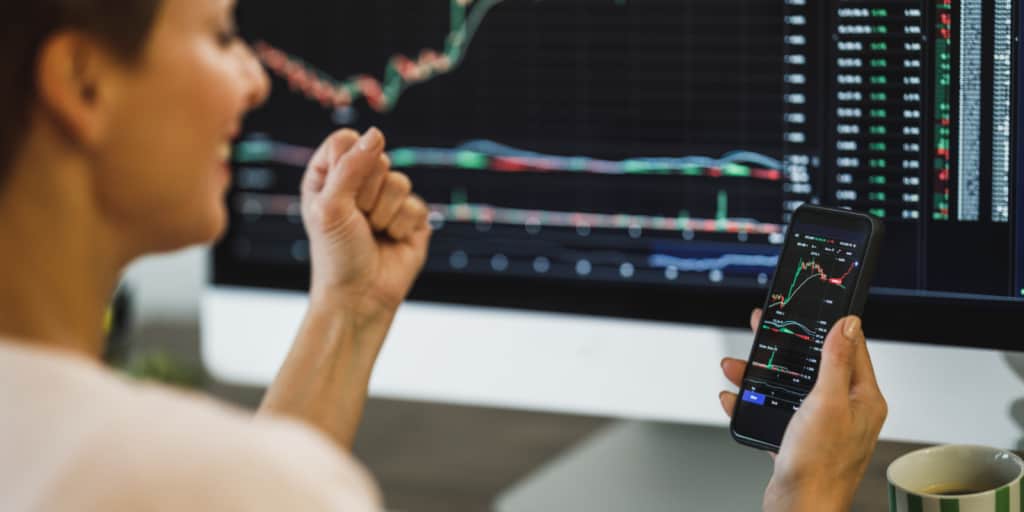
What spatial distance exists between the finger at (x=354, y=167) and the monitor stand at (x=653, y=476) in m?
0.30

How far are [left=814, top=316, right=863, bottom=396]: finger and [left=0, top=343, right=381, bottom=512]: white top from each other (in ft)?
1.05

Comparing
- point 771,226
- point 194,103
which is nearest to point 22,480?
point 194,103

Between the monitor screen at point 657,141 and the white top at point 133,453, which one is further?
the monitor screen at point 657,141

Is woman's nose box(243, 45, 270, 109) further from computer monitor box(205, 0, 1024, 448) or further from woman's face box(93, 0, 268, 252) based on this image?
computer monitor box(205, 0, 1024, 448)

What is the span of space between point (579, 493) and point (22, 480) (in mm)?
601

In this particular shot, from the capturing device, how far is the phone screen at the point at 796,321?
669mm

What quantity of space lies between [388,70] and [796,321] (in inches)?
14.9

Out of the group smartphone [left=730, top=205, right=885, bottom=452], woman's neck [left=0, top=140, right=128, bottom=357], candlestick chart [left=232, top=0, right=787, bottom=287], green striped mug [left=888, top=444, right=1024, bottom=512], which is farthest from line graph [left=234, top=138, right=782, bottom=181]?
woman's neck [left=0, top=140, right=128, bottom=357]

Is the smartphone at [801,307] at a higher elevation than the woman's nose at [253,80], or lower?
lower

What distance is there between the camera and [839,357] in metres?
0.61

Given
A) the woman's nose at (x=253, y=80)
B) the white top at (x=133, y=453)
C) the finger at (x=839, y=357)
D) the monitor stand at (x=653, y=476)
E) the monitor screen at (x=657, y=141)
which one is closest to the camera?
the white top at (x=133, y=453)

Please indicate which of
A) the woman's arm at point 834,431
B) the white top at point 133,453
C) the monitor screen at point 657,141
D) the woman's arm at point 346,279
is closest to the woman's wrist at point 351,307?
the woman's arm at point 346,279

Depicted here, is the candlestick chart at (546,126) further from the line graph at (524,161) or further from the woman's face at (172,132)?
the woman's face at (172,132)

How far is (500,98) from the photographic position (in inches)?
34.1
